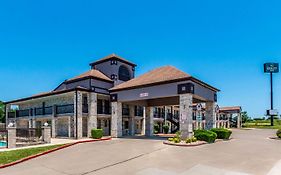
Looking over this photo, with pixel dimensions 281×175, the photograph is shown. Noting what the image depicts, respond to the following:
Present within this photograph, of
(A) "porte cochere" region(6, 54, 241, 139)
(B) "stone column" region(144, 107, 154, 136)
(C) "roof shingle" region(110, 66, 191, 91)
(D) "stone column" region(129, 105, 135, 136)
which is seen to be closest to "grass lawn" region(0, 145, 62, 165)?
(A) "porte cochere" region(6, 54, 241, 139)

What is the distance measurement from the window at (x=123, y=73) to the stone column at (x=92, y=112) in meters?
5.46

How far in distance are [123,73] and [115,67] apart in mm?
1714

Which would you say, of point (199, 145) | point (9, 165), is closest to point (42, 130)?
point (9, 165)

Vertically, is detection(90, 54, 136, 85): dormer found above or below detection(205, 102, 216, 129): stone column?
above

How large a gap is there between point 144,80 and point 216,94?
26.2 feet

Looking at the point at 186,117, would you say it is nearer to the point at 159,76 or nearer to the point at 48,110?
the point at 159,76

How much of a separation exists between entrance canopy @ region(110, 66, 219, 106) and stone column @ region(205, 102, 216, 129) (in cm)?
68

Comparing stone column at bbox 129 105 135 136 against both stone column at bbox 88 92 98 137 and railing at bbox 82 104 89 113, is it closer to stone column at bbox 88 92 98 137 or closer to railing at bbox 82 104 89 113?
stone column at bbox 88 92 98 137

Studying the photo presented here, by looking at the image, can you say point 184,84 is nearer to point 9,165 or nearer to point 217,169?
point 217,169

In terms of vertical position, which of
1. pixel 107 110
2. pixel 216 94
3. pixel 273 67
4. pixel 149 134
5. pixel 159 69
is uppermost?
pixel 273 67

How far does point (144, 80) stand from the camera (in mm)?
23969

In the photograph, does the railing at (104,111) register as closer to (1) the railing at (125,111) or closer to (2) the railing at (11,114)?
(1) the railing at (125,111)

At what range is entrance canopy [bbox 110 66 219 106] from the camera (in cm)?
2025

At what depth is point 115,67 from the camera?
3055 cm
